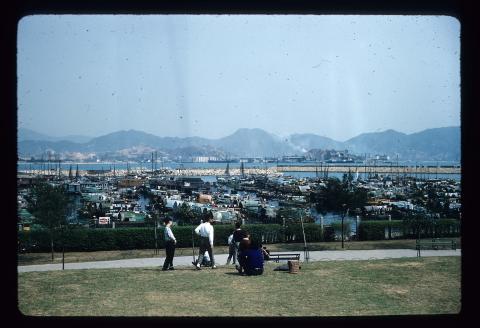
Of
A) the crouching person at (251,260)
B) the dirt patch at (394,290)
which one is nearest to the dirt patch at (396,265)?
the dirt patch at (394,290)

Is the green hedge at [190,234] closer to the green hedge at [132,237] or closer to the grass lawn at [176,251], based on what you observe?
the green hedge at [132,237]

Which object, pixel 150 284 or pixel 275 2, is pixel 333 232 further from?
pixel 275 2

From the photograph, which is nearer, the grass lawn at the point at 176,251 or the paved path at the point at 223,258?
the paved path at the point at 223,258

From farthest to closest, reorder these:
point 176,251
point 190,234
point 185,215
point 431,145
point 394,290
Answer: point 431,145 < point 185,215 < point 190,234 < point 176,251 < point 394,290

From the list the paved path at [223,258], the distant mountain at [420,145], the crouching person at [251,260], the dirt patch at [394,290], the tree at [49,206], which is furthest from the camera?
the distant mountain at [420,145]

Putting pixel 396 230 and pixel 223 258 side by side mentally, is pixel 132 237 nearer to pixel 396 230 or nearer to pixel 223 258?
pixel 223 258

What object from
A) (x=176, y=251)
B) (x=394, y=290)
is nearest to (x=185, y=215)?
(x=176, y=251)

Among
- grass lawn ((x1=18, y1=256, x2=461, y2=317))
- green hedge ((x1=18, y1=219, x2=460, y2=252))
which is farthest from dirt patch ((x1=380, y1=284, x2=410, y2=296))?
green hedge ((x1=18, y1=219, x2=460, y2=252))
